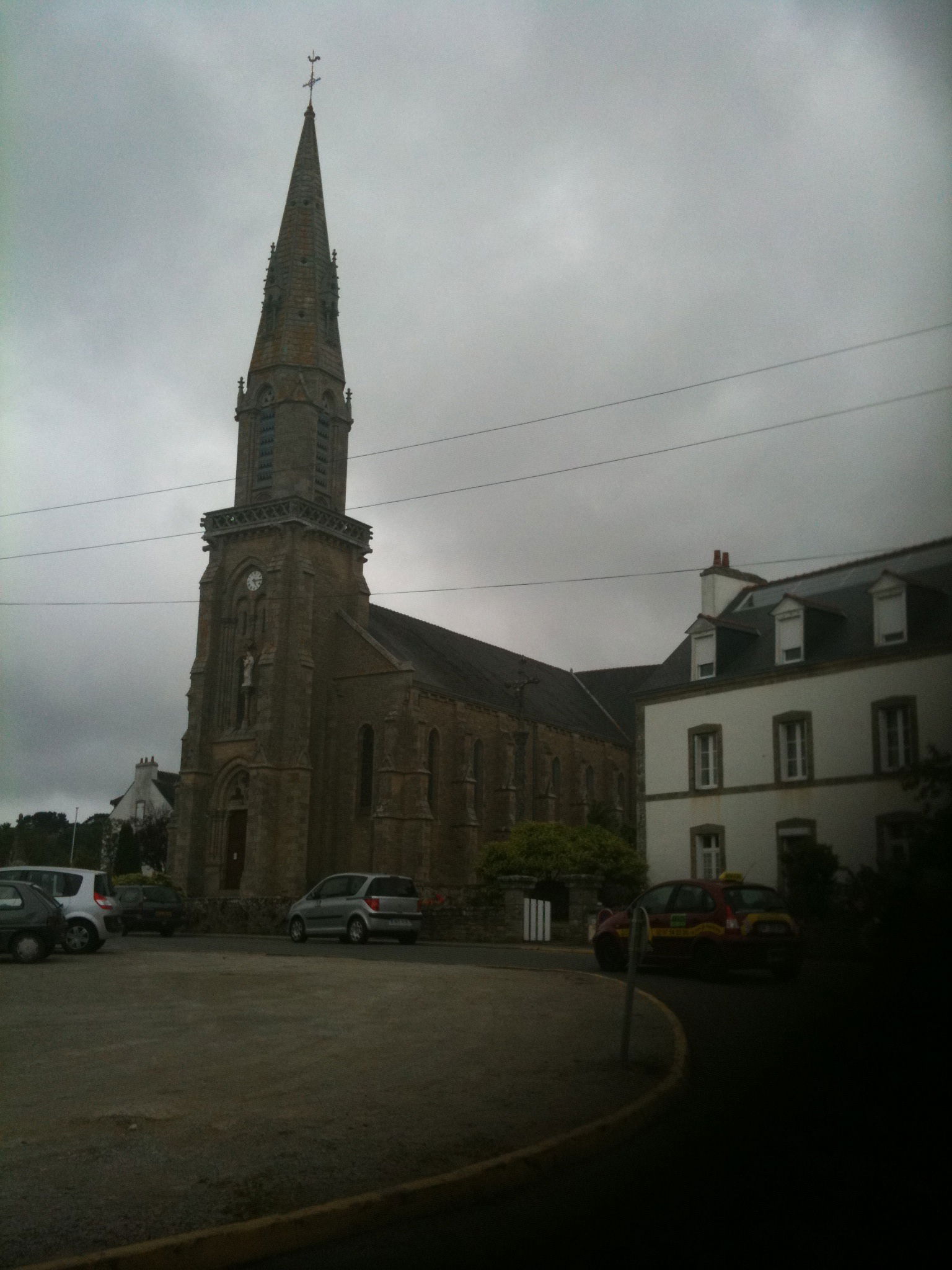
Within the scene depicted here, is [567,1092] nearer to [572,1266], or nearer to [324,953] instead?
[572,1266]

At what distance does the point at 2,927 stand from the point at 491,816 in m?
37.4

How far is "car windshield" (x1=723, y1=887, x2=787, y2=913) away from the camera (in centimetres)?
1425

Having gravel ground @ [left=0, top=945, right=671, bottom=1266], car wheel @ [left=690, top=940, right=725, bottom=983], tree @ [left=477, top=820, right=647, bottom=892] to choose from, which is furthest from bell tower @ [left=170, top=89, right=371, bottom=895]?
car wheel @ [left=690, top=940, right=725, bottom=983]

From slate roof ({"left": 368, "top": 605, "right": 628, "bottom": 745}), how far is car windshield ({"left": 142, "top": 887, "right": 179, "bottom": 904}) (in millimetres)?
18730

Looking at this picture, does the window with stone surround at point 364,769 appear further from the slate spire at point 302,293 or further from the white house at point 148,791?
the white house at point 148,791

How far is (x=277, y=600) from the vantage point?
51.9m

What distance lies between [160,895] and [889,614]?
101ft

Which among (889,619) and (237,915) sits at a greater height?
(889,619)

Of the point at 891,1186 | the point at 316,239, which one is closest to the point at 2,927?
the point at 891,1186

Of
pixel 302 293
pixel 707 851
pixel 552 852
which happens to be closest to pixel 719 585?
pixel 707 851

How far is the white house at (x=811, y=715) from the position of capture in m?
6.42

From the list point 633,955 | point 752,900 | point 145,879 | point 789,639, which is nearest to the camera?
point 633,955

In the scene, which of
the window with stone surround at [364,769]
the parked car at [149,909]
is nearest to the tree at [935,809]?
the parked car at [149,909]

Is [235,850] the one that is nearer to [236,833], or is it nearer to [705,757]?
[236,833]
